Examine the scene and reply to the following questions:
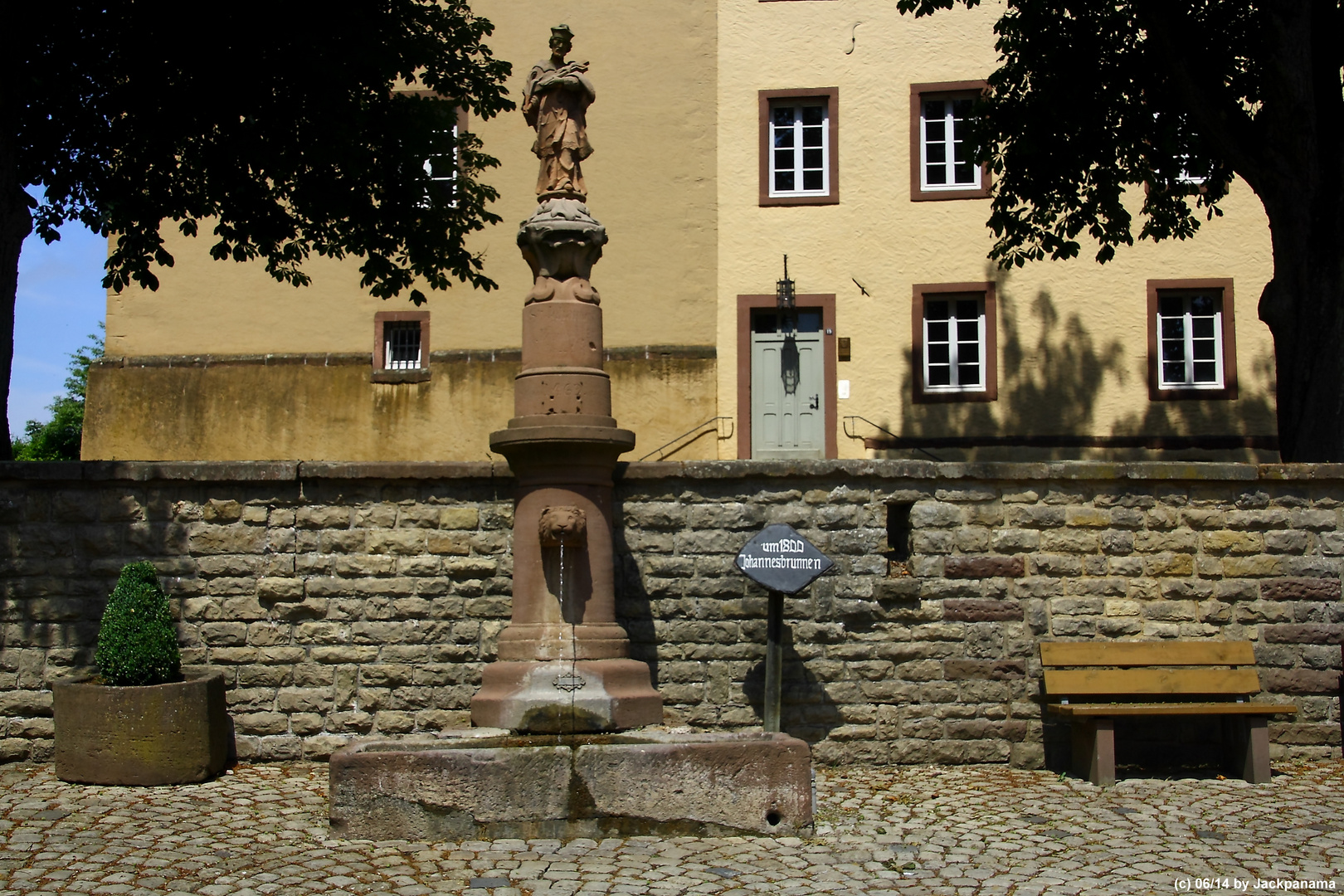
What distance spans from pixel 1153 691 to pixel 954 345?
370 inches

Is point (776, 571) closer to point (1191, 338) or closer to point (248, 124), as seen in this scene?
point (248, 124)

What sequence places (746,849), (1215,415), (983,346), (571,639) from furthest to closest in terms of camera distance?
1. (983,346)
2. (1215,415)
3. (571,639)
4. (746,849)

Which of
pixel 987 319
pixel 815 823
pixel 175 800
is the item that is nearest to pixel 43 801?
pixel 175 800

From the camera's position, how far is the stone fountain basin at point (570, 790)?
6.67m

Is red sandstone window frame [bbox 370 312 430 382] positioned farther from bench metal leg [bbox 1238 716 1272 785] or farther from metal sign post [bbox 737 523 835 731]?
bench metal leg [bbox 1238 716 1272 785]

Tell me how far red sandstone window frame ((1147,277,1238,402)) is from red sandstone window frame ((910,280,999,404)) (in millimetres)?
2026

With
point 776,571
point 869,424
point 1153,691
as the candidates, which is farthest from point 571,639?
point 869,424

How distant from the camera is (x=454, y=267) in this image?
1291 cm

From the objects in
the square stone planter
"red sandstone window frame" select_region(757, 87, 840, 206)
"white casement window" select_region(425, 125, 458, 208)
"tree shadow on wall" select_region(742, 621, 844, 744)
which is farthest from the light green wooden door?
the square stone planter

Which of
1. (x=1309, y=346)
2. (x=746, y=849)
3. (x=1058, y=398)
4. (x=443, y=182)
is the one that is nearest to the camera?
(x=746, y=849)

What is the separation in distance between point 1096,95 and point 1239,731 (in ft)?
20.7

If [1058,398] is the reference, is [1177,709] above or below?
below

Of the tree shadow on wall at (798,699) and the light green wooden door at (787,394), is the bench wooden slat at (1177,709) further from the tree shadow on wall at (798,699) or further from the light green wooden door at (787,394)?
the light green wooden door at (787,394)

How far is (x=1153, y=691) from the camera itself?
865 centimetres
